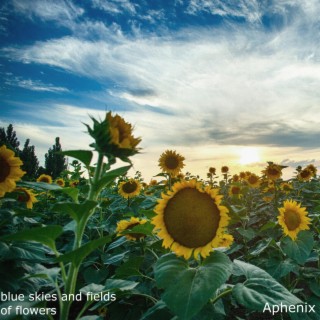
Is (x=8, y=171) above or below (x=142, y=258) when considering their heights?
above

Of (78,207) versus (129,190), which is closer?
(78,207)

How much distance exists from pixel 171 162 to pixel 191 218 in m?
3.46

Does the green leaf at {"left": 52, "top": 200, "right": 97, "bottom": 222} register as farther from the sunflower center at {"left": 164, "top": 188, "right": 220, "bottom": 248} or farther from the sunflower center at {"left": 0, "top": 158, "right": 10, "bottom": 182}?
the sunflower center at {"left": 0, "top": 158, "right": 10, "bottom": 182}

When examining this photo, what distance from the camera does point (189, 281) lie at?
1589 mm

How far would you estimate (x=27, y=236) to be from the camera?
63.0 inches

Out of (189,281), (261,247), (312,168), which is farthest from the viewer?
(312,168)

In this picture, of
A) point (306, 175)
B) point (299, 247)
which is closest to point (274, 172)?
point (299, 247)

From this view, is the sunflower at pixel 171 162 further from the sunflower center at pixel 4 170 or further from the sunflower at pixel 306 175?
the sunflower at pixel 306 175

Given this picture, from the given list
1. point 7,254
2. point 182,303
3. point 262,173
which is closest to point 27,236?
point 7,254

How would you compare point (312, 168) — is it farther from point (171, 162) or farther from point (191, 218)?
point (191, 218)

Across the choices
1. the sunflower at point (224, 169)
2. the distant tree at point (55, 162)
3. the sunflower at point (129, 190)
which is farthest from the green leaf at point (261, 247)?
the distant tree at point (55, 162)

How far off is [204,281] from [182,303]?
16 centimetres

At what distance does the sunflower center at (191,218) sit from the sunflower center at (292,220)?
1632 millimetres

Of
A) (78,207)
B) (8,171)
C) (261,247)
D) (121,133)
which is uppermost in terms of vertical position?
(121,133)
